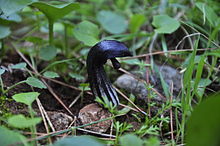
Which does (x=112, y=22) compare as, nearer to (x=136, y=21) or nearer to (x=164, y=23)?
(x=136, y=21)

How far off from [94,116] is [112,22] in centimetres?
142

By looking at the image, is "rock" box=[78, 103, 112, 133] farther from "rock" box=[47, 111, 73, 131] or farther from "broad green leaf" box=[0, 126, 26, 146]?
"broad green leaf" box=[0, 126, 26, 146]

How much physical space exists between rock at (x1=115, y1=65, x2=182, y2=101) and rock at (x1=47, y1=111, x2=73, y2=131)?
567mm

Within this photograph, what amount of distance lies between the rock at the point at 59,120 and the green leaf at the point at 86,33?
64 cm

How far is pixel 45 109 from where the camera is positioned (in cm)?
172

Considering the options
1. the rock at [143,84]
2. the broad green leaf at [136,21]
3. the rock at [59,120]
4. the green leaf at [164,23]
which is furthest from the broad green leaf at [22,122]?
the broad green leaf at [136,21]

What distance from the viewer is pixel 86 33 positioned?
2152mm

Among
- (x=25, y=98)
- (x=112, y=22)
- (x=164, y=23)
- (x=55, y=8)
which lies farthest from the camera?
(x=112, y=22)

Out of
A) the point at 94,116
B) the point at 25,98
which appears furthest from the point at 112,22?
the point at 25,98

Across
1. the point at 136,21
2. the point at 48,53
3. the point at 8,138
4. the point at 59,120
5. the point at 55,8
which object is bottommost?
the point at 59,120

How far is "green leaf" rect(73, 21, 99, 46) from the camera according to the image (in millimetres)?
2068

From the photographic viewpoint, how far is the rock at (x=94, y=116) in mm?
1559

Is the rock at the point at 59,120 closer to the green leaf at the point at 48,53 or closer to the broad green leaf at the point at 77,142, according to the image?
the broad green leaf at the point at 77,142

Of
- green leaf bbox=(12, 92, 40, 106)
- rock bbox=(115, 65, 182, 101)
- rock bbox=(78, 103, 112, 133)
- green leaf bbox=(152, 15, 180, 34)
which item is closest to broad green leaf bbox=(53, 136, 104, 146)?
green leaf bbox=(12, 92, 40, 106)
